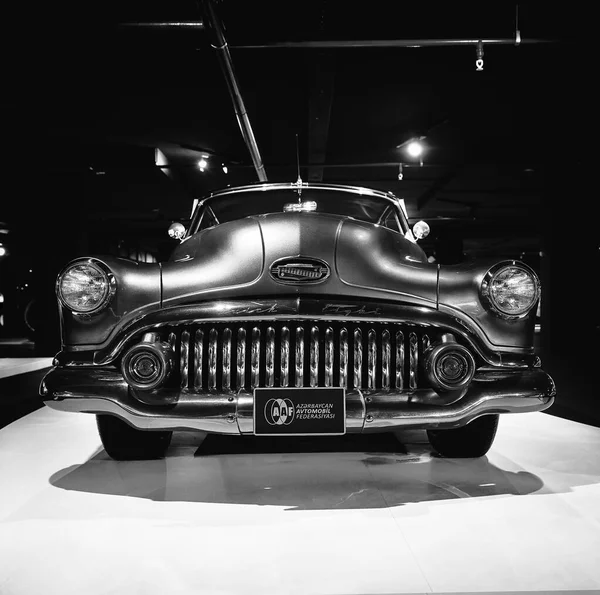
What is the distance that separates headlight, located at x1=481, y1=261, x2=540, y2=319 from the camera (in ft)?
6.77

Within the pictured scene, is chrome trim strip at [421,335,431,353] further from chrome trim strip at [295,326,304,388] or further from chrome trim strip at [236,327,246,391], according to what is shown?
chrome trim strip at [236,327,246,391]

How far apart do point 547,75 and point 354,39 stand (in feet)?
7.87

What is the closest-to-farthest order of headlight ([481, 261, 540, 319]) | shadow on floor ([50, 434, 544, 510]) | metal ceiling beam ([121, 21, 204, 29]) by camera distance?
shadow on floor ([50, 434, 544, 510]), headlight ([481, 261, 540, 319]), metal ceiling beam ([121, 21, 204, 29])

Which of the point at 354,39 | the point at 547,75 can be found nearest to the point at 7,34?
the point at 354,39

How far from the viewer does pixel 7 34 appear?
462cm

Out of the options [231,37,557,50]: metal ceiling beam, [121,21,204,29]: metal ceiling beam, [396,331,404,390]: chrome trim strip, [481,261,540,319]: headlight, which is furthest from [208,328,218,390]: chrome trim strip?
[231,37,557,50]: metal ceiling beam

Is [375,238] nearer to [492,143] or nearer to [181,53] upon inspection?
[181,53]

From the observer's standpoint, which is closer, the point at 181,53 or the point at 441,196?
the point at 181,53

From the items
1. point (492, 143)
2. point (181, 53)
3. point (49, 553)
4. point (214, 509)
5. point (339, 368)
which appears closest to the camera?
point (49, 553)

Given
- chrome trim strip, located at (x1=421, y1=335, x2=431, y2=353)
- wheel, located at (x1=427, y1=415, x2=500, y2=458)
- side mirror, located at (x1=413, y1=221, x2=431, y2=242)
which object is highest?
side mirror, located at (x1=413, y1=221, x2=431, y2=242)

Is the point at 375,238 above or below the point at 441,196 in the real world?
below

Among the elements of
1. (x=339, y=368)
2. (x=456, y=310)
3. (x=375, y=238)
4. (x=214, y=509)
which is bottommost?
(x=214, y=509)

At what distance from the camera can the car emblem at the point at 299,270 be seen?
6.79 feet

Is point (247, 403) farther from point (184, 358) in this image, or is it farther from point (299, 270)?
point (299, 270)
